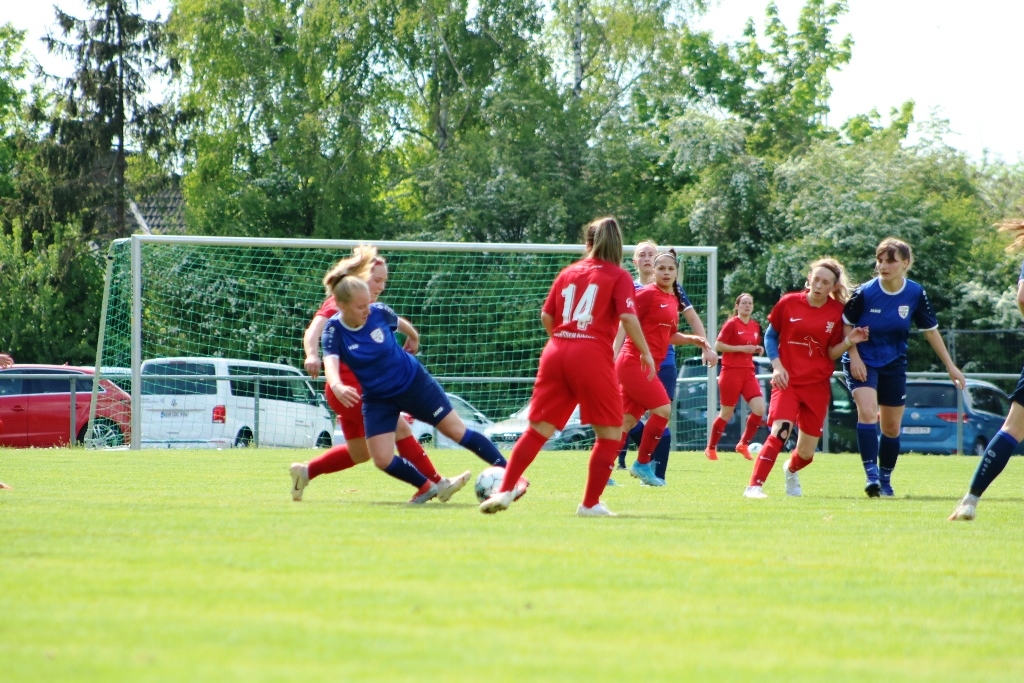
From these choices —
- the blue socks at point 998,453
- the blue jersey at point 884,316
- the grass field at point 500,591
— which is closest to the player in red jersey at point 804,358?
the blue jersey at point 884,316

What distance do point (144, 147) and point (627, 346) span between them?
29.3m

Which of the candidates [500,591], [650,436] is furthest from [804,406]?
[500,591]

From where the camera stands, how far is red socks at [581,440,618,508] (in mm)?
8047

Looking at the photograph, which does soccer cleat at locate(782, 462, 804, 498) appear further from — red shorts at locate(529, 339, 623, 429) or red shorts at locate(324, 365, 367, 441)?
red shorts at locate(324, 365, 367, 441)

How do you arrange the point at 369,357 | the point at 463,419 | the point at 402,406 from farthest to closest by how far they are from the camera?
1. the point at 463,419
2. the point at 402,406
3. the point at 369,357

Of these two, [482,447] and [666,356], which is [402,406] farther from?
[666,356]

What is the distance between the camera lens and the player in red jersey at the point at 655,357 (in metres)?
11.5

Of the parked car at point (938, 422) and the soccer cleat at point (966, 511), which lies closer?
the soccer cleat at point (966, 511)

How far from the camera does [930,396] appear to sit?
71.1 feet

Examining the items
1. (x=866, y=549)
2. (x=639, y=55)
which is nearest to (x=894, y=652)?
(x=866, y=549)

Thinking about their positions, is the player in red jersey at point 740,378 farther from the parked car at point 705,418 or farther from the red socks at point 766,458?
the red socks at point 766,458

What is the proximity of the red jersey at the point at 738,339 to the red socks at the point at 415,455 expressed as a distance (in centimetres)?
837

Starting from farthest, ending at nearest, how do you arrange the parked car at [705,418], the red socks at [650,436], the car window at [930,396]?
the parked car at [705,418]
the car window at [930,396]
the red socks at [650,436]

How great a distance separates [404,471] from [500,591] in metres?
3.93
